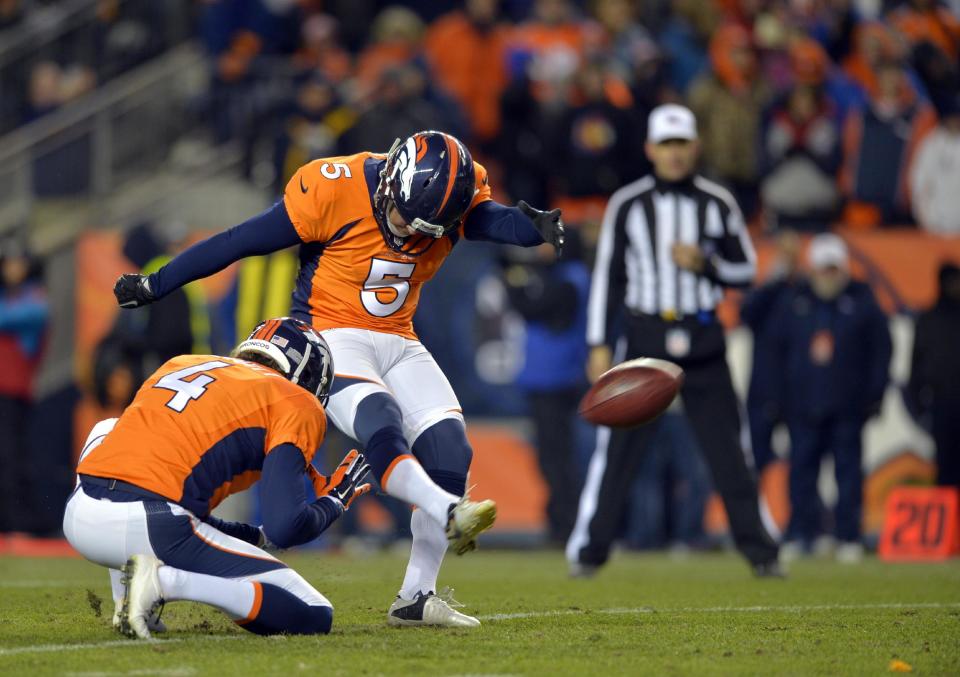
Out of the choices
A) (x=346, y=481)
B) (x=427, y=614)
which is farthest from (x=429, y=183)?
(x=427, y=614)

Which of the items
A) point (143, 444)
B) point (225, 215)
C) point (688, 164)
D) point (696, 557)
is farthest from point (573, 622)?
point (225, 215)

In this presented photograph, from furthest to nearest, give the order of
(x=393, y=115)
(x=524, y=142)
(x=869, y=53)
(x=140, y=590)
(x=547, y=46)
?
(x=547, y=46), (x=869, y=53), (x=524, y=142), (x=393, y=115), (x=140, y=590)

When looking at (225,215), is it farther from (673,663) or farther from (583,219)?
(673,663)

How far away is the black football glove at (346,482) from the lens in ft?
17.5

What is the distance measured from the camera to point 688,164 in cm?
868

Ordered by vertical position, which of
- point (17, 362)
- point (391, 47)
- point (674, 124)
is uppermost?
point (391, 47)

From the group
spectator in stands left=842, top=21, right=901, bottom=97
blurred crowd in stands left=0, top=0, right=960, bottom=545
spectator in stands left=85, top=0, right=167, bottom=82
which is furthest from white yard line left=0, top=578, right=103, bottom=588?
spectator in stands left=842, top=21, right=901, bottom=97

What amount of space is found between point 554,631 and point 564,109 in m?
6.89

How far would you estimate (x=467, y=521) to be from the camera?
16.6 ft

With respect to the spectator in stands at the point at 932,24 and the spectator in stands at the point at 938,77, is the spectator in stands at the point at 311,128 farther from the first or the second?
the spectator in stands at the point at 932,24

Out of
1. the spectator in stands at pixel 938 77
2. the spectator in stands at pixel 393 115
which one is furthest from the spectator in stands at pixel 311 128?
the spectator in stands at pixel 938 77

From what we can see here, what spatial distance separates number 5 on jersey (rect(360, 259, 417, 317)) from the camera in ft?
19.7

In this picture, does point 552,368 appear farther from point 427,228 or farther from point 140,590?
point 140,590

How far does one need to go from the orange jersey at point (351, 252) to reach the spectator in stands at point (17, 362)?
18.3 feet
